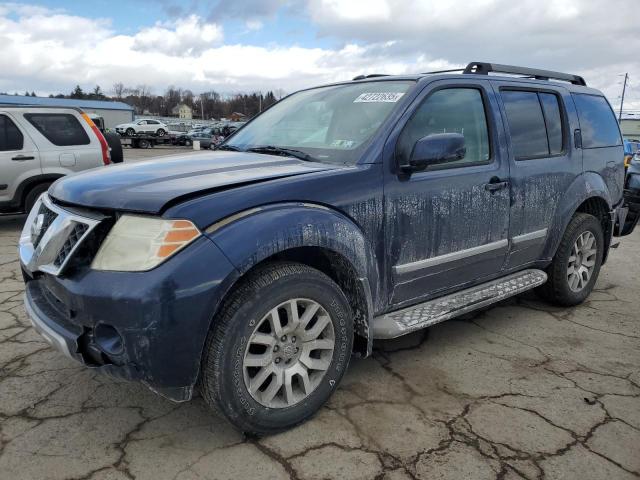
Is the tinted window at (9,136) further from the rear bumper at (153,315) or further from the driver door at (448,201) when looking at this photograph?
the driver door at (448,201)

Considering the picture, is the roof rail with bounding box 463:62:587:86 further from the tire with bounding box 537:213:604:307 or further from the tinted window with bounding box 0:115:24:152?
the tinted window with bounding box 0:115:24:152

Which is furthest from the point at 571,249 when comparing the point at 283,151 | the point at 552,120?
the point at 283,151

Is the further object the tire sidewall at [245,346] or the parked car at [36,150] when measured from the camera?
the parked car at [36,150]

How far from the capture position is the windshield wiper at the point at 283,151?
2.98m

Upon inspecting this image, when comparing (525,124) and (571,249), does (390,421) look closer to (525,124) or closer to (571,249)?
(525,124)

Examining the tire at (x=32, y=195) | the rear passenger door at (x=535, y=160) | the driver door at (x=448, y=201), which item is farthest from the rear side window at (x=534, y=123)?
the tire at (x=32, y=195)

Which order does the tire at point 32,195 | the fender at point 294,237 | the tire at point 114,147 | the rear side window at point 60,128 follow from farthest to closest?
the tire at point 114,147
the rear side window at point 60,128
the tire at point 32,195
the fender at point 294,237

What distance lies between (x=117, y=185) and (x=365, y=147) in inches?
51.2

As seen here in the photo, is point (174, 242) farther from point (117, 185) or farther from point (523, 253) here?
point (523, 253)

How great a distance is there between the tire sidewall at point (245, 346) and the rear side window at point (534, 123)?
1.90 m

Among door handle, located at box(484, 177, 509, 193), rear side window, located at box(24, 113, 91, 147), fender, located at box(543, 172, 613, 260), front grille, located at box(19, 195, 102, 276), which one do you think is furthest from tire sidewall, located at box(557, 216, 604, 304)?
rear side window, located at box(24, 113, 91, 147)

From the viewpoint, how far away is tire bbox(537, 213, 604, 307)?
13.8ft

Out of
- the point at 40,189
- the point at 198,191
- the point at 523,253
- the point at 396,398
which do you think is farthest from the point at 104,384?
the point at 40,189

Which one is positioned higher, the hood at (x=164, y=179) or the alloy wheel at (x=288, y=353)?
the hood at (x=164, y=179)
